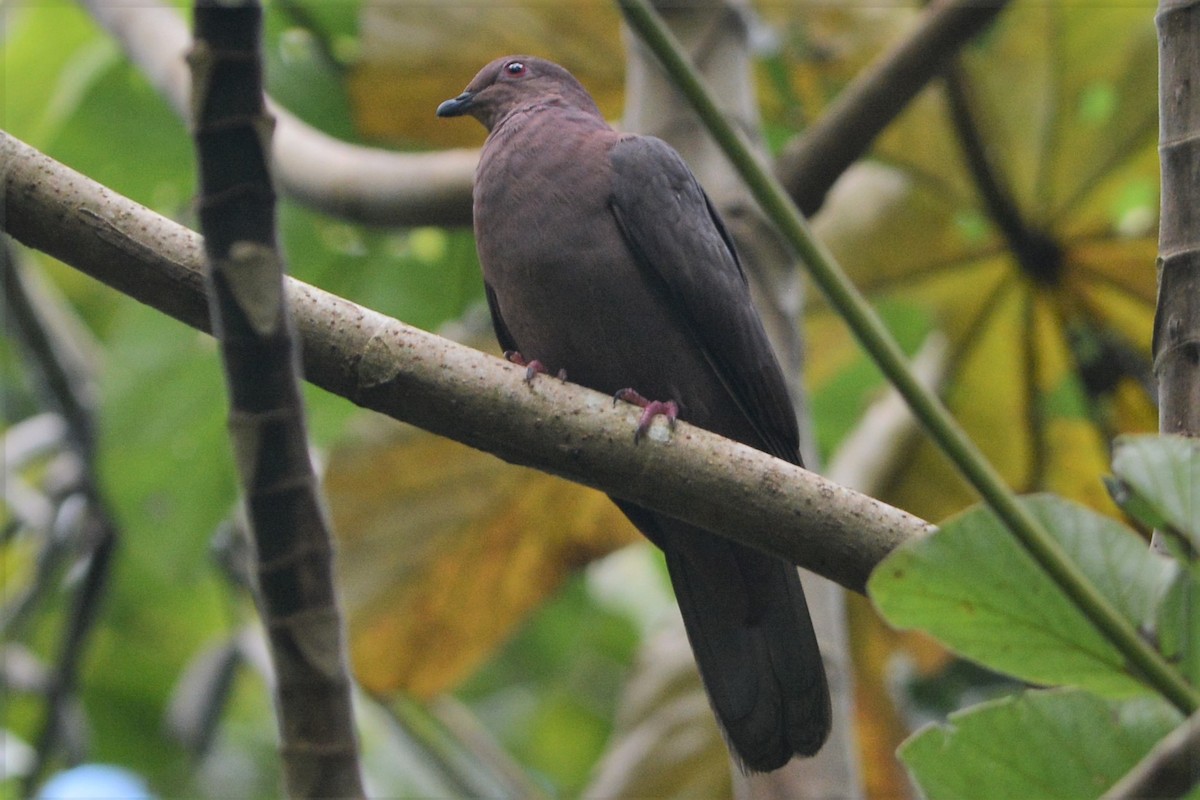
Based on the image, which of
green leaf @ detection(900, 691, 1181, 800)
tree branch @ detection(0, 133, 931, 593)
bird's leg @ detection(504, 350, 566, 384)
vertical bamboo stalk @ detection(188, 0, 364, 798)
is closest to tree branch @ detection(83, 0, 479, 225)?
bird's leg @ detection(504, 350, 566, 384)

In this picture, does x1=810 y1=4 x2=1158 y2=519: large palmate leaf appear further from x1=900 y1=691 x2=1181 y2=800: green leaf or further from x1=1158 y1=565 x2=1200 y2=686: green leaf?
x1=1158 y1=565 x2=1200 y2=686: green leaf

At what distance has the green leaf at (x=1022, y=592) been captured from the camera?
5.52ft

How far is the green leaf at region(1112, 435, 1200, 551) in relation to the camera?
1555mm

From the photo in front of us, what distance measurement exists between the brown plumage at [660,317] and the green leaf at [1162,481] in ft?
6.03

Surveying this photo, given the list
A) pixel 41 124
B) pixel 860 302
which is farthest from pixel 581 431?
pixel 41 124

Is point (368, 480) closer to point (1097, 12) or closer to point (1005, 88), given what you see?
point (1005, 88)

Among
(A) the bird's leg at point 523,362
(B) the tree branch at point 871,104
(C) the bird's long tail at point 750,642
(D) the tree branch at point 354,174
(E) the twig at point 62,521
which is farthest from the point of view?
(E) the twig at point 62,521

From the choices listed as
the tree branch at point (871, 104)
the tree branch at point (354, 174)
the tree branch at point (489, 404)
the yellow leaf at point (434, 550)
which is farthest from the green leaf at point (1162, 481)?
the yellow leaf at point (434, 550)

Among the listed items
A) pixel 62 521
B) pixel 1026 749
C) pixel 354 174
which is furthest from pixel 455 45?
pixel 1026 749

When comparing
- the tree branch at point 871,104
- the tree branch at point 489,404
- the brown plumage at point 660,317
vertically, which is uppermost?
the tree branch at point 871,104

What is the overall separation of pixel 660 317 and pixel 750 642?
879mm

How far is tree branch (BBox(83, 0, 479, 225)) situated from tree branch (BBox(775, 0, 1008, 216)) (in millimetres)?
1031

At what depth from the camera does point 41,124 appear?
548 centimetres

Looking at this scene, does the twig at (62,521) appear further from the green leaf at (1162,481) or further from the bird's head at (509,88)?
the green leaf at (1162,481)
